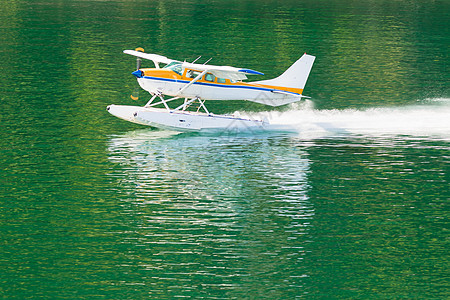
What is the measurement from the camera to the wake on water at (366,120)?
38.0 m

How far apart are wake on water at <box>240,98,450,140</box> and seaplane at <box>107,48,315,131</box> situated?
6.03ft

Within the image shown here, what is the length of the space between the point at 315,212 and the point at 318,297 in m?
6.46

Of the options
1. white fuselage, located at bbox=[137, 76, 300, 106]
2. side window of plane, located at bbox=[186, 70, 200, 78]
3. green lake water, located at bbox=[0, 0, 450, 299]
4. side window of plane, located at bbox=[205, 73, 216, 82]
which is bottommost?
green lake water, located at bbox=[0, 0, 450, 299]

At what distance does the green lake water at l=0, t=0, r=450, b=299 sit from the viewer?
70.8ft

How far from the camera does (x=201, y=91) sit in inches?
1491

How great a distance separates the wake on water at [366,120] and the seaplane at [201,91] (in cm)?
184

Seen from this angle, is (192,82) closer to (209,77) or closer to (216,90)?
(209,77)

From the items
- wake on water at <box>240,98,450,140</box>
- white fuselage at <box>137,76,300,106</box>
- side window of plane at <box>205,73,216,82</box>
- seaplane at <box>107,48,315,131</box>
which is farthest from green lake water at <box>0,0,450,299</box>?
side window of plane at <box>205,73,216,82</box>

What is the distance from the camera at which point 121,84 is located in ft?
159

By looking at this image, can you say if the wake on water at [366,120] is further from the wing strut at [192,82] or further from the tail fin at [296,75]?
the wing strut at [192,82]

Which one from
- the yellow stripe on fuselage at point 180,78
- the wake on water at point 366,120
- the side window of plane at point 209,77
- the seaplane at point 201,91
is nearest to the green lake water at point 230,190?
the wake on water at point 366,120

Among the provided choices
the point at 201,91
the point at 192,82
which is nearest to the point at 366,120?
the point at 201,91

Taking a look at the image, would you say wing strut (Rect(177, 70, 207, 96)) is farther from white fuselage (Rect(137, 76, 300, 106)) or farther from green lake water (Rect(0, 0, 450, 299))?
green lake water (Rect(0, 0, 450, 299))

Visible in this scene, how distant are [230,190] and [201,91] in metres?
10.1
